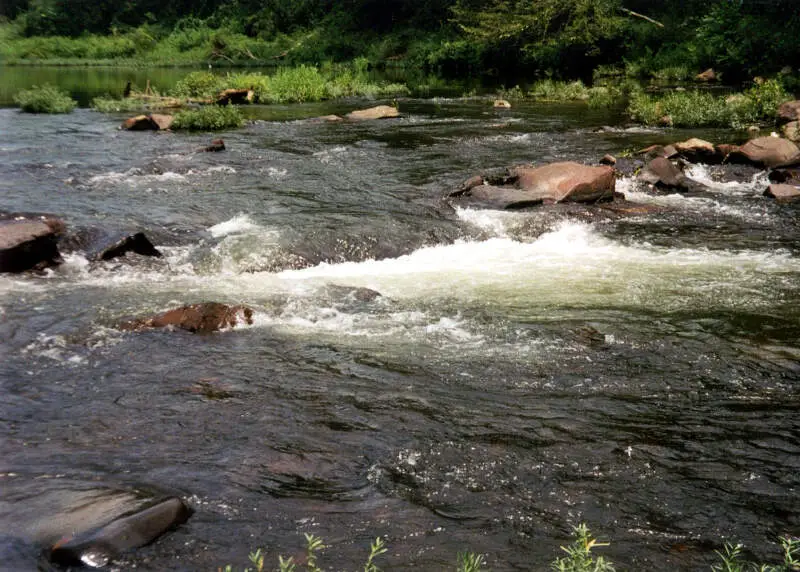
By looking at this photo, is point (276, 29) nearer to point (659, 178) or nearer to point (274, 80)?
point (274, 80)

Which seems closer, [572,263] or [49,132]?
[572,263]

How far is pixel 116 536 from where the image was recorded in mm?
4227

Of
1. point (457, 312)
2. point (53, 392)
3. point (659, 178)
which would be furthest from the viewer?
point (659, 178)

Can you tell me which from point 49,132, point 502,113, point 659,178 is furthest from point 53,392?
point 502,113

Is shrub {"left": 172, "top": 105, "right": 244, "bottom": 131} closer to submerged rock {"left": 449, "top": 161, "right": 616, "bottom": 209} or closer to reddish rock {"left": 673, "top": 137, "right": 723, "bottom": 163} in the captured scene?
submerged rock {"left": 449, "top": 161, "right": 616, "bottom": 209}

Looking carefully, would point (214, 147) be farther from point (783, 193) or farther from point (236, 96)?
point (783, 193)

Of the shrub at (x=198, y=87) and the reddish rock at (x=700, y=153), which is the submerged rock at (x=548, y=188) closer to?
the reddish rock at (x=700, y=153)

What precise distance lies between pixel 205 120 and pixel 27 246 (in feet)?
41.0

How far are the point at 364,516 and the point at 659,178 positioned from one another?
11.9 meters

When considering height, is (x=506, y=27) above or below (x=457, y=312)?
above

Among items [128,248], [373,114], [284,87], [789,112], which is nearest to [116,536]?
[128,248]

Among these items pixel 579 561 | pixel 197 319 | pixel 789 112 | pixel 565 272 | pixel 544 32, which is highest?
pixel 544 32

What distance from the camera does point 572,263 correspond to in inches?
413

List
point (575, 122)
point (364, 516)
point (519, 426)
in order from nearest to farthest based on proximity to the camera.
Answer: point (364, 516) → point (519, 426) → point (575, 122)
